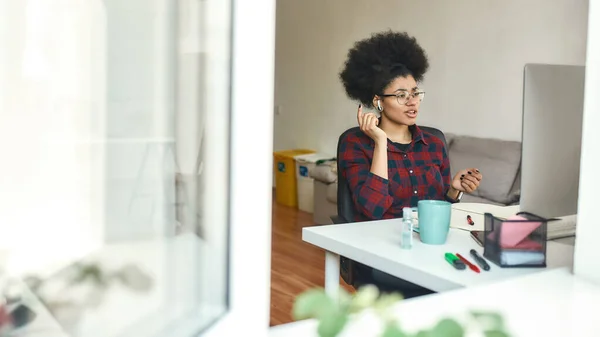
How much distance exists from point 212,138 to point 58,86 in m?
0.20

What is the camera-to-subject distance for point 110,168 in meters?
0.56

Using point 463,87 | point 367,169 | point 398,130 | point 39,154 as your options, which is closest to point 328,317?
point 39,154

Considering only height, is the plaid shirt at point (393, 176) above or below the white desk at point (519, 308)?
above

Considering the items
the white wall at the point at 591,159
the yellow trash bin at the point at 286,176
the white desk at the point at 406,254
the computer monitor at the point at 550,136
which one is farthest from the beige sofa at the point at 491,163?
the white wall at the point at 591,159

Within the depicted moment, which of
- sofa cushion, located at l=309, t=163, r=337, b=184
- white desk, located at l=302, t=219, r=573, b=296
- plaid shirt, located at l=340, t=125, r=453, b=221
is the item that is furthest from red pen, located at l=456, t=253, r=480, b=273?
sofa cushion, located at l=309, t=163, r=337, b=184

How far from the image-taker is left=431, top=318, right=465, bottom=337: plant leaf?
64cm

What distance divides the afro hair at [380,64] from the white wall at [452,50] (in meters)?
1.00

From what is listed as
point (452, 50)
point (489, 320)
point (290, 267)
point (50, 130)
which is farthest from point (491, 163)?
point (50, 130)

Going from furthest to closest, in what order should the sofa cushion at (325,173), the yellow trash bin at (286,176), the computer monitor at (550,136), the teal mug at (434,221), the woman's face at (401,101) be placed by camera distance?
the yellow trash bin at (286,176) < the sofa cushion at (325,173) < the woman's face at (401,101) < the teal mug at (434,221) < the computer monitor at (550,136)

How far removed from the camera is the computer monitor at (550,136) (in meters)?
1.64

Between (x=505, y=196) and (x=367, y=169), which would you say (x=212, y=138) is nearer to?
(x=367, y=169)

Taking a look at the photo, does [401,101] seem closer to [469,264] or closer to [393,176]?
[393,176]

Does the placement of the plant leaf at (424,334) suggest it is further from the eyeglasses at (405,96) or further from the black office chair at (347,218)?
the eyeglasses at (405,96)

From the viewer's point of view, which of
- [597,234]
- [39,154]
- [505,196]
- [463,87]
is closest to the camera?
[39,154]
